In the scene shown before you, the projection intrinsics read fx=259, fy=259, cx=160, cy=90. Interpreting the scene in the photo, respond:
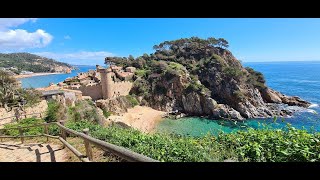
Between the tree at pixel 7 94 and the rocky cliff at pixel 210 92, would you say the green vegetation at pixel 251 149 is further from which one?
the rocky cliff at pixel 210 92

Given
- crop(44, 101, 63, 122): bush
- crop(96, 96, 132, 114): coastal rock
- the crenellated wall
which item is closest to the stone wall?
crop(96, 96, 132, 114): coastal rock

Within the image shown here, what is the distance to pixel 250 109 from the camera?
2708 centimetres

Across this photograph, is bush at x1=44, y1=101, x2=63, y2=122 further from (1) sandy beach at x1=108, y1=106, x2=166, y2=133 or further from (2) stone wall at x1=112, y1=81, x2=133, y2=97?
(2) stone wall at x1=112, y1=81, x2=133, y2=97

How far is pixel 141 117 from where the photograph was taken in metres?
24.4

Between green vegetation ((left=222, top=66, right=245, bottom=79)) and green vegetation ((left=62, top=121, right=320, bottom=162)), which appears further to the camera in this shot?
green vegetation ((left=222, top=66, right=245, bottom=79))

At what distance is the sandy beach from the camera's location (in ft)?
72.9

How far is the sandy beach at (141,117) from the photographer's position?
2223 centimetres

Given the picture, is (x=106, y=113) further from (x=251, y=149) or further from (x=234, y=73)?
(x=251, y=149)

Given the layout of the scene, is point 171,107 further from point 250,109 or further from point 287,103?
point 287,103

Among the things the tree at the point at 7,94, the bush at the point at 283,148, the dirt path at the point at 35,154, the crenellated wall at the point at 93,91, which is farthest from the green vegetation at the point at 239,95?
the bush at the point at 283,148

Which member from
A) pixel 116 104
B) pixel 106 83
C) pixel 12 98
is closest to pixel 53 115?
pixel 12 98
